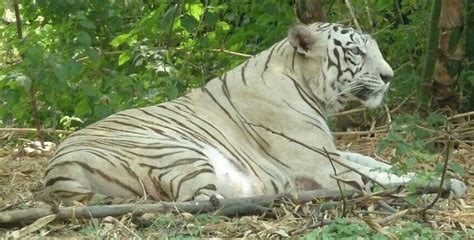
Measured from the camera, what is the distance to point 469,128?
6.81 meters

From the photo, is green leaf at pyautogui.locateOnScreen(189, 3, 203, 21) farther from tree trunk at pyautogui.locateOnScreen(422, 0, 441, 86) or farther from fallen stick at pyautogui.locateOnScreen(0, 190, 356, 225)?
fallen stick at pyautogui.locateOnScreen(0, 190, 356, 225)

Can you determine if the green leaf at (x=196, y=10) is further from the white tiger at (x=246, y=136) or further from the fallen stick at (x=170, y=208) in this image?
the fallen stick at (x=170, y=208)

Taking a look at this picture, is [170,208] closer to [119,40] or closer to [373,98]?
[373,98]

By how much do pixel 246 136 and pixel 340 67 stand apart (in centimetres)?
73

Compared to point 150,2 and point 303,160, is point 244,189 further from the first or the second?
point 150,2

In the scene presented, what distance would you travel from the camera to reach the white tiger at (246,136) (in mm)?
4793

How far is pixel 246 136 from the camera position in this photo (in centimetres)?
551

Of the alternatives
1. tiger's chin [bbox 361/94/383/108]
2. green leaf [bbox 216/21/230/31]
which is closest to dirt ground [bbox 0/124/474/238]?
tiger's chin [bbox 361/94/383/108]

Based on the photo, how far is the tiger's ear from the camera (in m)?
5.76

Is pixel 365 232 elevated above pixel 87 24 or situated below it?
below

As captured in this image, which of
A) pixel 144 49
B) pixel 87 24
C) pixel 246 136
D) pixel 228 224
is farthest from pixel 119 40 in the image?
pixel 228 224

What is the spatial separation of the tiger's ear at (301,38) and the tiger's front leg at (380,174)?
0.69 meters

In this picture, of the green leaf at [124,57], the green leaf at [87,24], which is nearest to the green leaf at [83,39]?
the green leaf at [87,24]

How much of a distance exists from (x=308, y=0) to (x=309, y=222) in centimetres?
340
